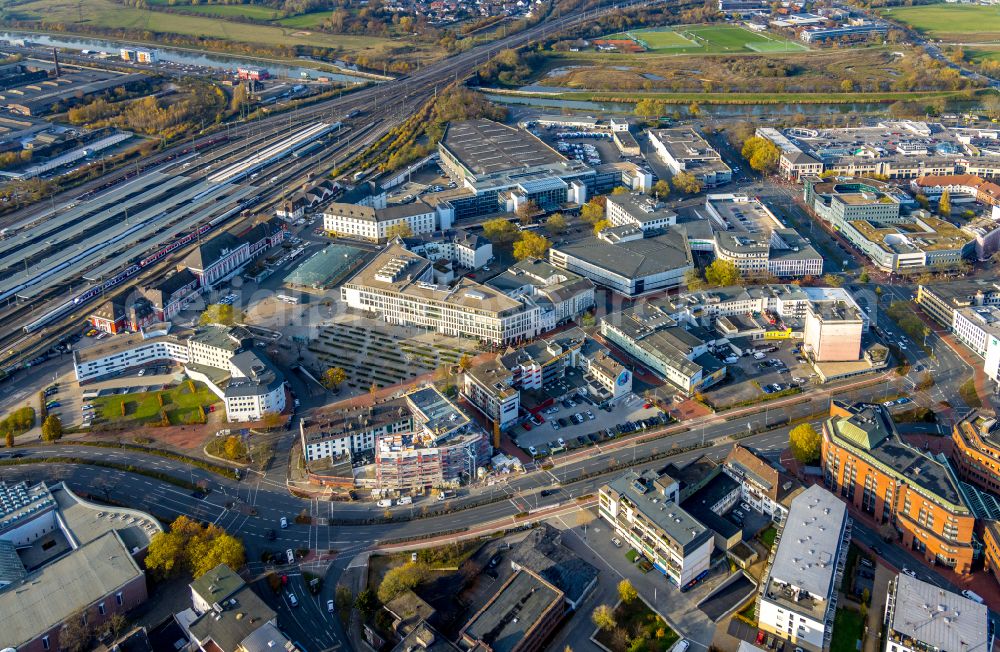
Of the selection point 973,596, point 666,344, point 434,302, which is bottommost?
point 973,596

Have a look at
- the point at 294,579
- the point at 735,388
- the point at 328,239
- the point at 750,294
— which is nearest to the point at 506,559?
the point at 294,579

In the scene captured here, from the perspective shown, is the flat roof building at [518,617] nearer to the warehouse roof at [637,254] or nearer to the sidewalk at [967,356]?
the sidewalk at [967,356]

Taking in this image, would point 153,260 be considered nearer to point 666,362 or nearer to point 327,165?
point 327,165

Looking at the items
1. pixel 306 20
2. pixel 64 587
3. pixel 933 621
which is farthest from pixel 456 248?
pixel 306 20

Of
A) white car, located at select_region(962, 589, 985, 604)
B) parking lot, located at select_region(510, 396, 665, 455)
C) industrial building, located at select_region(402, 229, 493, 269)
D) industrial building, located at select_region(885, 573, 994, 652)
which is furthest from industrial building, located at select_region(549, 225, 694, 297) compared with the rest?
industrial building, located at select_region(885, 573, 994, 652)

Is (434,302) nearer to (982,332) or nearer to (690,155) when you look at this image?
(982,332)

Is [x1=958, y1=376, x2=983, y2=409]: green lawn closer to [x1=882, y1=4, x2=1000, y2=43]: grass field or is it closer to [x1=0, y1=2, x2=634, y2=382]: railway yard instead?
[x1=0, y1=2, x2=634, y2=382]: railway yard
